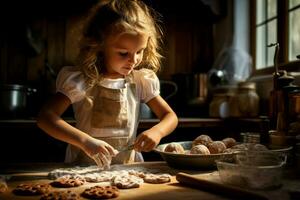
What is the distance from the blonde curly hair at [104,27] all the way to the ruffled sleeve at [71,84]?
0.11ft

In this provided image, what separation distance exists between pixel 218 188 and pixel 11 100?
6.06 feet

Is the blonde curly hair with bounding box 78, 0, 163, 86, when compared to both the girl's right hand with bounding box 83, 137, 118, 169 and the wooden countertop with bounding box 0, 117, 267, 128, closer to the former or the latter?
the girl's right hand with bounding box 83, 137, 118, 169

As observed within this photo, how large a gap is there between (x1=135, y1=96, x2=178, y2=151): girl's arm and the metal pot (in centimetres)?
116

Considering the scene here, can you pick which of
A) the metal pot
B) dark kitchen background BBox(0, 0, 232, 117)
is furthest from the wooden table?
dark kitchen background BBox(0, 0, 232, 117)

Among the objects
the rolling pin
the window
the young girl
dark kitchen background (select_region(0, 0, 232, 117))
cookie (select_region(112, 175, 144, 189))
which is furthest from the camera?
dark kitchen background (select_region(0, 0, 232, 117))

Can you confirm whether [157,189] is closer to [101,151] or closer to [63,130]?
[101,151]

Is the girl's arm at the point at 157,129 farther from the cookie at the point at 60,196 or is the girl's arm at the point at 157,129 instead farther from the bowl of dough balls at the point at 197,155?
the cookie at the point at 60,196

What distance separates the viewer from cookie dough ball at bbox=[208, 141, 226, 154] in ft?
3.66

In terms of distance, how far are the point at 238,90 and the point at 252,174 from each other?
164cm

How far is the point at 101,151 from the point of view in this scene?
1044 millimetres

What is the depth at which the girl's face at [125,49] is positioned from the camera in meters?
1.26

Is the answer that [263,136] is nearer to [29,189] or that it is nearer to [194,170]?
[194,170]

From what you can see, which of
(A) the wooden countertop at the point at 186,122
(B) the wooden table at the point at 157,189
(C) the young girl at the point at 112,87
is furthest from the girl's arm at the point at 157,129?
(A) the wooden countertop at the point at 186,122

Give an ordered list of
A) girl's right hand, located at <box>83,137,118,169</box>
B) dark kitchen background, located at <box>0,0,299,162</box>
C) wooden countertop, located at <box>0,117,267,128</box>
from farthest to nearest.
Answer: dark kitchen background, located at <box>0,0,299,162</box> → wooden countertop, located at <box>0,117,267,128</box> → girl's right hand, located at <box>83,137,118,169</box>
